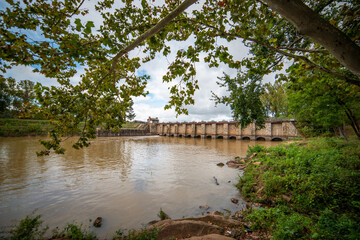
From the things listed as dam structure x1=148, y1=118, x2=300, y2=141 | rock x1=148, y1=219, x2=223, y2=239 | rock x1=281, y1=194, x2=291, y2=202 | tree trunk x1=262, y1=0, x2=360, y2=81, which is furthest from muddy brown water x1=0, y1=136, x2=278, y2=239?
dam structure x1=148, y1=118, x2=300, y2=141

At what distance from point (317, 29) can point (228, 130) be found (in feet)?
121

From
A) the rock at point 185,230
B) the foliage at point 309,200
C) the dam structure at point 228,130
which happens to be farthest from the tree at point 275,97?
the rock at point 185,230

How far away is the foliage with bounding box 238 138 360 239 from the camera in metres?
2.48

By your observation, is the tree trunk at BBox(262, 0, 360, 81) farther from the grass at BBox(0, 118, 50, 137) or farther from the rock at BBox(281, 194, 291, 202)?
the grass at BBox(0, 118, 50, 137)

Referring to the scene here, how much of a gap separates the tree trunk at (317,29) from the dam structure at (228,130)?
12.2 metres

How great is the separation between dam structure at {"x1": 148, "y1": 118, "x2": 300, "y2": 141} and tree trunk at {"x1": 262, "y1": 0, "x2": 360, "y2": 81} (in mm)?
12162

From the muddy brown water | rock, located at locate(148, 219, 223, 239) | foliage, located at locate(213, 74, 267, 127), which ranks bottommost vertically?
the muddy brown water

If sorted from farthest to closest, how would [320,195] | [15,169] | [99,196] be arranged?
1. [15,169]
2. [99,196]
3. [320,195]

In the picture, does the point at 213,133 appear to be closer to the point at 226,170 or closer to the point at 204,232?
the point at 226,170

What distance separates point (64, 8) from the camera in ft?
10.0

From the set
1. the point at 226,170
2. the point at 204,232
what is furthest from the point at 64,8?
the point at 226,170

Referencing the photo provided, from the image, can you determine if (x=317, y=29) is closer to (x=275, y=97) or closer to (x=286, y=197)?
(x=286, y=197)

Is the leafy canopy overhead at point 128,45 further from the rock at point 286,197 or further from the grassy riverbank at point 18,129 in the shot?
the grassy riverbank at point 18,129

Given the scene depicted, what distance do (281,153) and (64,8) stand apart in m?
11.6
